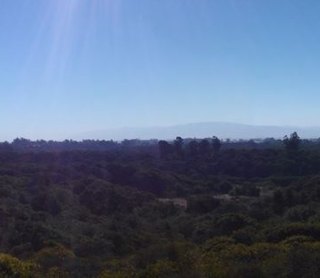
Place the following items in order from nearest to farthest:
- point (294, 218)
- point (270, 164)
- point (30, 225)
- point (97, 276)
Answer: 1. point (97, 276)
2. point (30, 225)
3. point (294, 218)
4. point (270, 164)

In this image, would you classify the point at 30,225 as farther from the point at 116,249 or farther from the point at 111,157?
the point at 111,157

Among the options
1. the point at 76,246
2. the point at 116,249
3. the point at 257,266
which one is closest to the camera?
the point at 257,266

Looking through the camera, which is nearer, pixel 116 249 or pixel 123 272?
pixel 123 272

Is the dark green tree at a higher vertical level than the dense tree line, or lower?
higher

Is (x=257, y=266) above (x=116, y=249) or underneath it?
above

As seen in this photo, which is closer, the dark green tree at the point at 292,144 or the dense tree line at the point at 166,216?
the dense tree line at the point at 166,216

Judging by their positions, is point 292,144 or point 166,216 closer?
point 166,216

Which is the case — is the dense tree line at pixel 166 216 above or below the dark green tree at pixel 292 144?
below

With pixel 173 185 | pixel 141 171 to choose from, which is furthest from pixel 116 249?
pixel 141 171

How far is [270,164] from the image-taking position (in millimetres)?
59688

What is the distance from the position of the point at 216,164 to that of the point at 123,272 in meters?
52.1

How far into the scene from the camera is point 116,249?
19922mm

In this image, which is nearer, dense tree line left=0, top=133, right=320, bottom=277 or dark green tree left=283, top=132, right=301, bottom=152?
dense tree line left=0, top=133, right=320, bottom=277

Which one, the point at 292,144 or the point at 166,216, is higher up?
the point at 292,144
